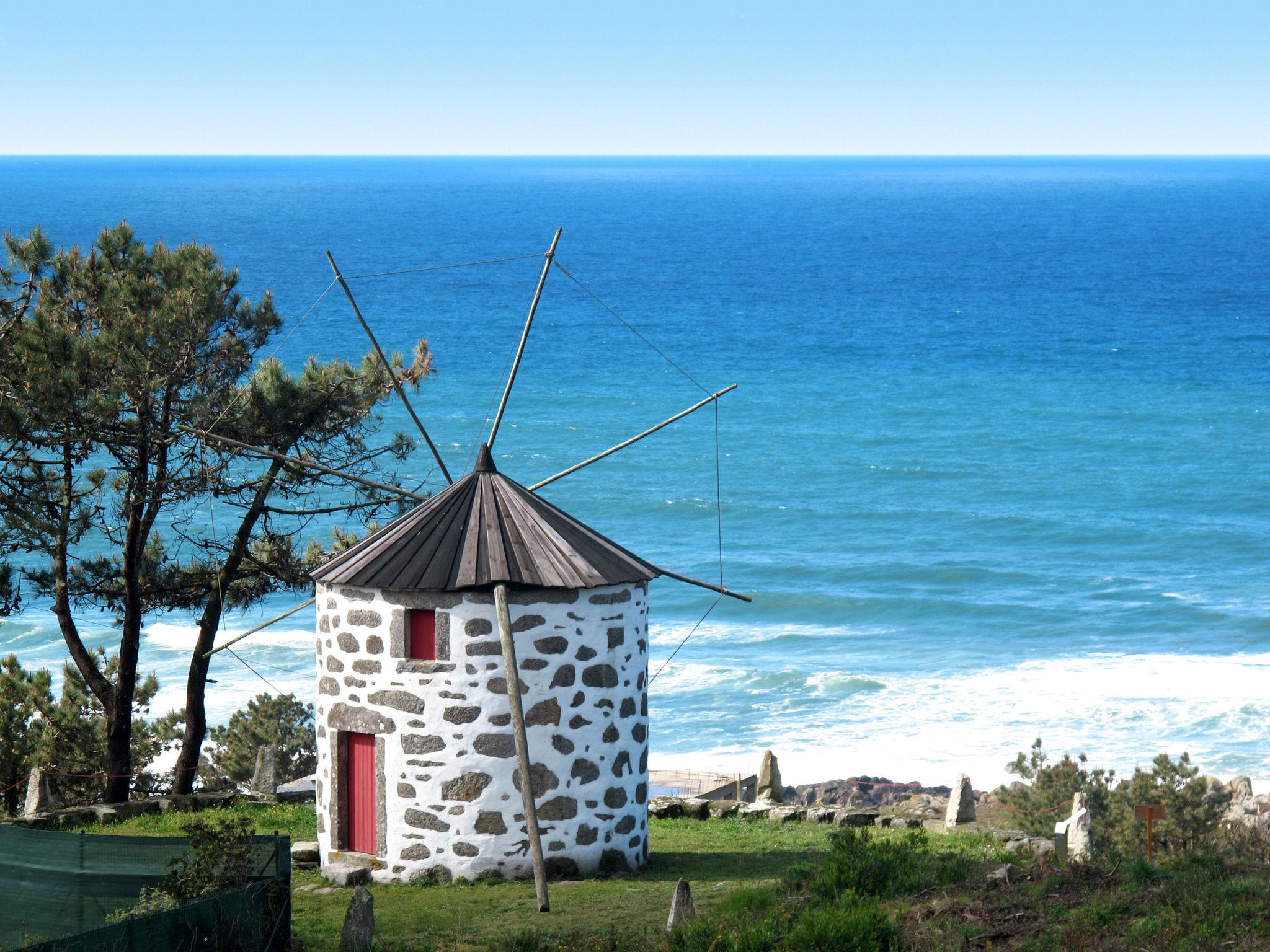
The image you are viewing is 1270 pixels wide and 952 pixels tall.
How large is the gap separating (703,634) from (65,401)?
25797 millimetres

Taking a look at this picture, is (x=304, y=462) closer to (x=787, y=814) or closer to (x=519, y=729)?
(x=519, y=729)

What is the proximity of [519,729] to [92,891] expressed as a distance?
4.56 metres

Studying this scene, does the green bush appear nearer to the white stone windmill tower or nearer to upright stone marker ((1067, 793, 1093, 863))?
upright stone marker ((1067, 793, 1093, 863))

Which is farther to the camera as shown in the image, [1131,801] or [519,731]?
[1131,801]

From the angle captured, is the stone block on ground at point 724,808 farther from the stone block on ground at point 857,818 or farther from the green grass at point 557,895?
the stone block on ground at point 857,818

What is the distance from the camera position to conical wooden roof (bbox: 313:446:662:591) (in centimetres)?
1627

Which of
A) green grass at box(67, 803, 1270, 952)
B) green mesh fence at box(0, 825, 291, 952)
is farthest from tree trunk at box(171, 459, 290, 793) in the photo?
green mesh fence at box(0, 825, 291, 952)

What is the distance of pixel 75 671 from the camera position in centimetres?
2475

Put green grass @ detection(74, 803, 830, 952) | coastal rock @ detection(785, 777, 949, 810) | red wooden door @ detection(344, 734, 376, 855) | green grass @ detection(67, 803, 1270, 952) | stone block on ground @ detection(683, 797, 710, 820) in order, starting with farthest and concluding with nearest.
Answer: coastal rock @ detection(785, 777, 949, 810) → stone block on ground @ detection(683, 797, 710, 820) → red wooden door @ detection(344, 734, 376, 855) → green grass @ detection(74, 803, 830, 952) → green grass @ detection(67, 803, 1270, 952)

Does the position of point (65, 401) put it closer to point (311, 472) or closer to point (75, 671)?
point (311, 472)

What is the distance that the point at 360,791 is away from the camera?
55.4ft

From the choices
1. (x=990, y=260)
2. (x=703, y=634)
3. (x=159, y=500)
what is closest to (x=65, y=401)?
(x=159, y=500)

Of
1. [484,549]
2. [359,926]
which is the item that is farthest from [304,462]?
[359,926]

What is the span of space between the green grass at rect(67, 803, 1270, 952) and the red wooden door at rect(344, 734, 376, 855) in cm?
65
